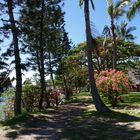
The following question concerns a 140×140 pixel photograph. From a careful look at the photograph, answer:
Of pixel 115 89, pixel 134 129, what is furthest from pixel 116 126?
pixel 115 89

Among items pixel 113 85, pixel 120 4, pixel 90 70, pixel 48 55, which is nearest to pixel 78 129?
pixel 90 70

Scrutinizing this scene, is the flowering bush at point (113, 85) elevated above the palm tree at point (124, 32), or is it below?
Result: below

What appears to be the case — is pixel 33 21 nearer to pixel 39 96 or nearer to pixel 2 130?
pixel 39 96

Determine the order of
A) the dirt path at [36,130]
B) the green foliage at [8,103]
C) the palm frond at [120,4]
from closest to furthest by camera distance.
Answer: the dirt path at [36,130] → the palm frond at [120,4] → the green foliage at [8,103]

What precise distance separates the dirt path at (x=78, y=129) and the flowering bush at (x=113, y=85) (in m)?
4.64

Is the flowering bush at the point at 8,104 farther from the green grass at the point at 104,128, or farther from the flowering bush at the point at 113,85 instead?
the green grass at the point at 104,128

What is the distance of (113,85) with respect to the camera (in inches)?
858

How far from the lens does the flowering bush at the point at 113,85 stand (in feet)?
71.6

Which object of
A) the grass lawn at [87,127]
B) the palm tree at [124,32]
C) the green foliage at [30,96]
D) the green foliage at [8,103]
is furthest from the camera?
the palm tree at [124,32]

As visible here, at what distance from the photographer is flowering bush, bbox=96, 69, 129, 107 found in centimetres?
2181

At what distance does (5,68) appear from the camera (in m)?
22.5

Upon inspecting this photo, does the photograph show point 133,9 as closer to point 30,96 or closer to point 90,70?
point 90,70

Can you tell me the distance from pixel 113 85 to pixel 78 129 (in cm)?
837

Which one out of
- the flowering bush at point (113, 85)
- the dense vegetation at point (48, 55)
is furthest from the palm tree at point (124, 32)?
the flowering bush at point (113, 85)
